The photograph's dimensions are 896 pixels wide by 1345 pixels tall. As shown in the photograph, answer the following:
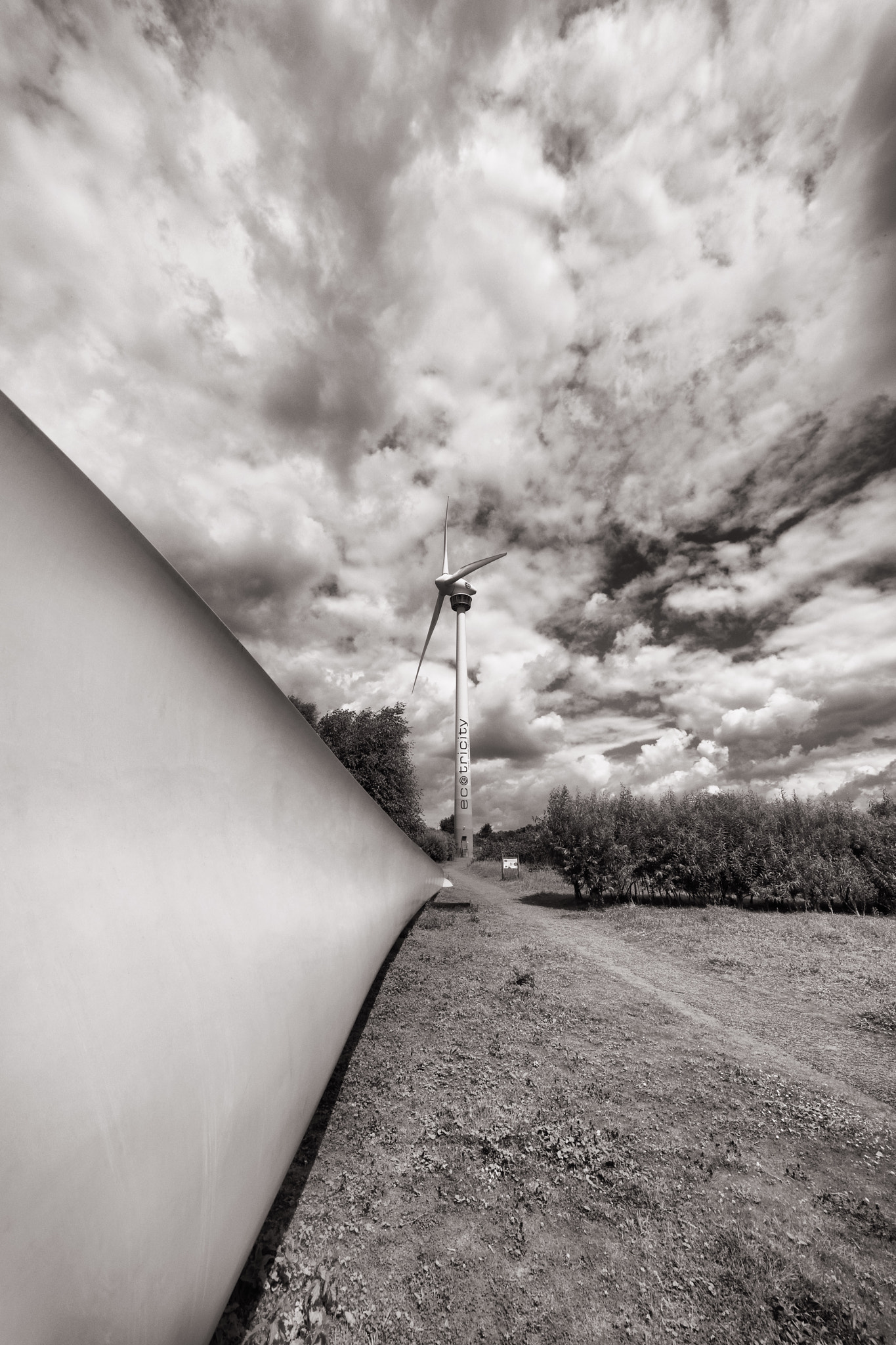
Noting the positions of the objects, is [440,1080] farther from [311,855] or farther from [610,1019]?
[311,855]

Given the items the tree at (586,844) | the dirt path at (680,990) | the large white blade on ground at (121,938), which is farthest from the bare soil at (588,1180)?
the tree at (586,844)

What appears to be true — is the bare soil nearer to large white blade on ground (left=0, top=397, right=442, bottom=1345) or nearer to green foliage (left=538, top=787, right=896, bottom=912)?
large white blade on ground (left=0, top=397, right=442, bottom=1345)

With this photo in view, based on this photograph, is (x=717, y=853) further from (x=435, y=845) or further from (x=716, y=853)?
(x=435, y=845)

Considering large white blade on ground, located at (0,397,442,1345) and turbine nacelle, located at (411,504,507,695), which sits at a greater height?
turbine nacelle, located at (411,504,507,695)

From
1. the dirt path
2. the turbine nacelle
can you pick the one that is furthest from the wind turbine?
the dirt path

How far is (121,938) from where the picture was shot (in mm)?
1662

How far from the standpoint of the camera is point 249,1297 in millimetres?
2877

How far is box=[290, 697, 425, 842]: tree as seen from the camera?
114 feet

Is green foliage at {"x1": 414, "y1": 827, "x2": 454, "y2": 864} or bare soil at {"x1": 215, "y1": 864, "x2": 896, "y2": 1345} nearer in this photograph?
bare soil at {"x1": 215, "y1": 864, "x2": 896, "y2": 1345}

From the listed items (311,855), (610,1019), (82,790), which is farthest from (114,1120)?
(610,1019)

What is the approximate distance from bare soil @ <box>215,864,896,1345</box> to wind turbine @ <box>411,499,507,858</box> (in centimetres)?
3656

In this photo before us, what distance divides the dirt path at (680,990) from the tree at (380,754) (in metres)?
16.0

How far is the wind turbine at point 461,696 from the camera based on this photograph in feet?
141

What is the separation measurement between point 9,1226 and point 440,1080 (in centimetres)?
512
